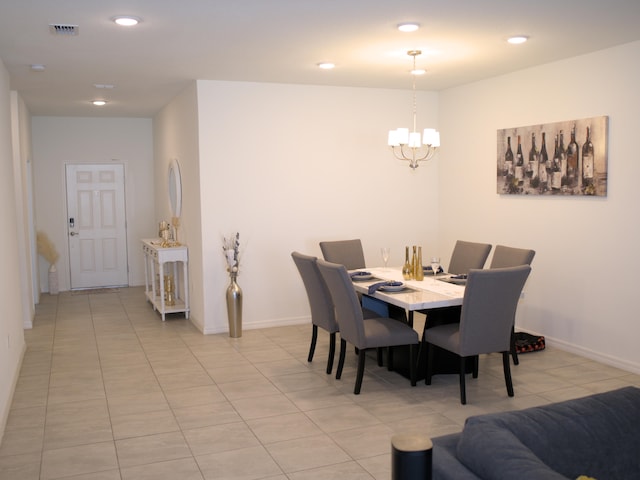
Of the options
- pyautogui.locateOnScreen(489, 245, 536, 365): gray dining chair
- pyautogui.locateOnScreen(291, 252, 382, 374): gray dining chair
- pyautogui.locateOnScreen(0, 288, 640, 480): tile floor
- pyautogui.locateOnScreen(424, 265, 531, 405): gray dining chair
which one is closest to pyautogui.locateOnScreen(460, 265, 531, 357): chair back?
pyautogui.locateOnScreen(424, 265, 531, 405): gray dining chair

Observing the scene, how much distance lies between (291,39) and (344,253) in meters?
2.13

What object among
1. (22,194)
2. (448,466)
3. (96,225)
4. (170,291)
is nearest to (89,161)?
(96,225)

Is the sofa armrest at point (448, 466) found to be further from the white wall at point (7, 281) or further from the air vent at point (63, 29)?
the air vent at point (63, 29)

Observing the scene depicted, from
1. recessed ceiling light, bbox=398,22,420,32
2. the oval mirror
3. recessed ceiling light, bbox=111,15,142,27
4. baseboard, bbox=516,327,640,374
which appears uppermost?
recessed ceiling light, bbox=398,22,420,32

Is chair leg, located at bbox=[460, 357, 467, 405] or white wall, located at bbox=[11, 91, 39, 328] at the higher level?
white wall, located at bbox=[11, 91, 39, 328]

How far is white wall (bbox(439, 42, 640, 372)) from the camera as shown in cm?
469

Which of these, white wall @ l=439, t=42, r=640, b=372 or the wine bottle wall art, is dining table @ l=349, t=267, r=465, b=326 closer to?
white wall @ l=439, t=42, r=640, b=372

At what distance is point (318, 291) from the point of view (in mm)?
4727

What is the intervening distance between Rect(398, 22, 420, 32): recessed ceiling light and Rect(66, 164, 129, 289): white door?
20.1ft

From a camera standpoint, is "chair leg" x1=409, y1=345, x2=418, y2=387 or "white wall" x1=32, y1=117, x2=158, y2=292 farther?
"white wall" x1=32, y1=117, x2=158, y2=292

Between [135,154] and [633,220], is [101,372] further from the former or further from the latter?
[135,154]

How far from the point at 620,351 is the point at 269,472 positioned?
307 cm

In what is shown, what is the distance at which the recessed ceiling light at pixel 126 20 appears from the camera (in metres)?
3.62

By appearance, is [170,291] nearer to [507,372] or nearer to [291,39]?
[291,39]
